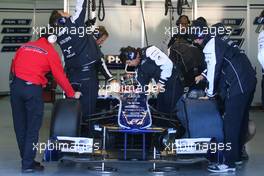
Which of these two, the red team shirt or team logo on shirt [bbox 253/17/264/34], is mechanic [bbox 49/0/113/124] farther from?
team logo on shirt [bbox 253/17/264/34]

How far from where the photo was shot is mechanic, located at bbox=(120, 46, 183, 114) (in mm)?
6262

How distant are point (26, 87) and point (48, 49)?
43 centimetres

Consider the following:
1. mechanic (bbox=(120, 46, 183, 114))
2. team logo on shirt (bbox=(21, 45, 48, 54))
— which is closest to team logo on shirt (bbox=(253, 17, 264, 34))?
mechanic (bbox=(120, 46, 183, 114))

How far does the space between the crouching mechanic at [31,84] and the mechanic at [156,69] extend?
0.91 m

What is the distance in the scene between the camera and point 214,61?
559 centimetres

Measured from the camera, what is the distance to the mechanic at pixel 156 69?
6262mm

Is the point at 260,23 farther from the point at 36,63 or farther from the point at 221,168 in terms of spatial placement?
the point at 36,63

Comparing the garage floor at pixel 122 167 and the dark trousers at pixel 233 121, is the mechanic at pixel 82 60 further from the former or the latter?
the dark trousers at pixel 233 121

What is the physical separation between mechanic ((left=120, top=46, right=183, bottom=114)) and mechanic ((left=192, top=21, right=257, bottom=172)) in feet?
2.28

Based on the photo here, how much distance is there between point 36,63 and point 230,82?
1.90 m

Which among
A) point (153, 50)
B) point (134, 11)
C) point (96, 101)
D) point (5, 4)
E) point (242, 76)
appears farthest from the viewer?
point (5, 4)

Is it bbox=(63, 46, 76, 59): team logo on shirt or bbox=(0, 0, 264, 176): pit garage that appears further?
bbox=(63, 46, 76, 59): team logo on shirt

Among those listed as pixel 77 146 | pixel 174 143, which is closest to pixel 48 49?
pixel 77 146

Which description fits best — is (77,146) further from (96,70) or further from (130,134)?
(96,70)
